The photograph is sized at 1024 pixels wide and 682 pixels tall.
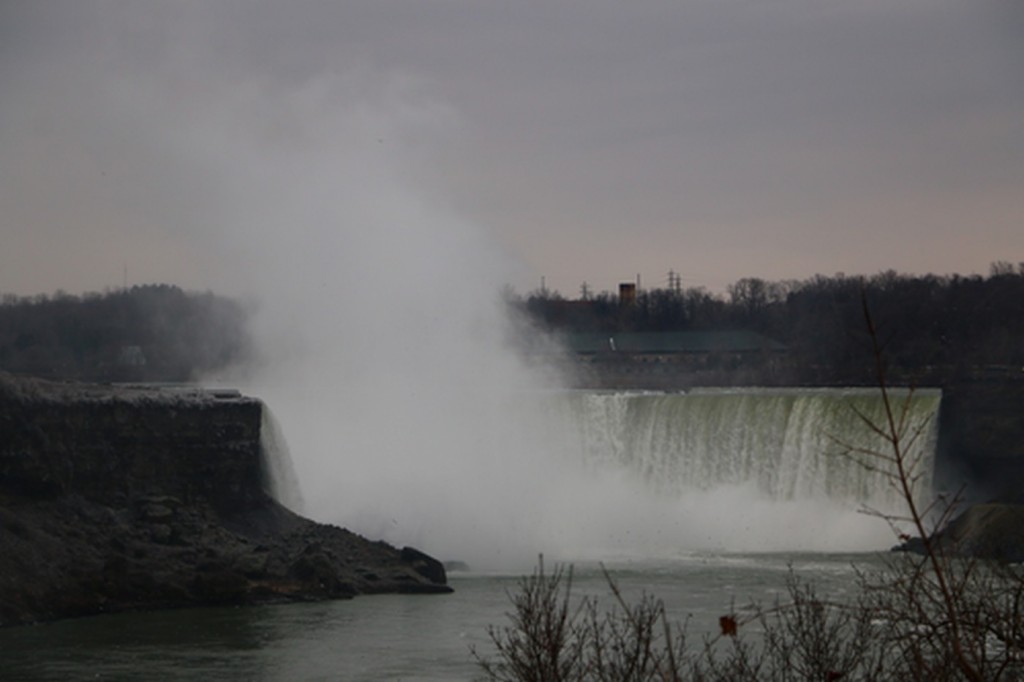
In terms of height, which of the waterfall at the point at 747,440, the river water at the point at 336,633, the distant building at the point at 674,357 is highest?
the distant building at the point at 674,357

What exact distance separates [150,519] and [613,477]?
2049 centimetres

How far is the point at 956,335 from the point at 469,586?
47418 millimetres

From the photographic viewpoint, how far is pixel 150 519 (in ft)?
114

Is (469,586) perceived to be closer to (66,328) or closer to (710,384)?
(710,384)

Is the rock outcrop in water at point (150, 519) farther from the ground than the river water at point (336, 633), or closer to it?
farther from the ground

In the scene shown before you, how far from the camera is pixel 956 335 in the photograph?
76500 mm

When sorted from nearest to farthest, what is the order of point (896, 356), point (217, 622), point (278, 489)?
point (217, 622)
point (278, 489)
point (896, 356)

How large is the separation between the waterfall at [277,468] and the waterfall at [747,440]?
13582 millimetres

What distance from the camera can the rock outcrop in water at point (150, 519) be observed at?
31.7 metres

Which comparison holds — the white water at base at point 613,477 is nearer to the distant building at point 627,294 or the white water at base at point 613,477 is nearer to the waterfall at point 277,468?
the waterfall at point 277,468

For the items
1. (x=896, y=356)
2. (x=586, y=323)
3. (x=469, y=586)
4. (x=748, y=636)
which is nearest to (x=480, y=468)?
(x=469, y=586)

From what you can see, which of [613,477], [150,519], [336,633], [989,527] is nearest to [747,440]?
[613,477]

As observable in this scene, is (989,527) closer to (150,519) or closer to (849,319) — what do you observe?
(150,519)

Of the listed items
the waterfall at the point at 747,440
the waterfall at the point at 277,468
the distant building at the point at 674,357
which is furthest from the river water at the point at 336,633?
the distant building at the point at 674,357
